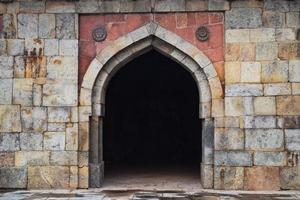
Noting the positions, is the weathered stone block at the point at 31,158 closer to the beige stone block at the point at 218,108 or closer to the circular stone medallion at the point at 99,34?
the circular stone medallion at the point at 99,34

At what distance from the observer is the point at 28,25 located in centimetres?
890

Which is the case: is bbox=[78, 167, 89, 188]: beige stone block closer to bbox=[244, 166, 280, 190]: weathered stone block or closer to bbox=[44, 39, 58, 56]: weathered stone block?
bbox=[44, 39, 58, 56]: weathered stone block

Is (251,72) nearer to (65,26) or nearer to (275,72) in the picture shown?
(275,72)

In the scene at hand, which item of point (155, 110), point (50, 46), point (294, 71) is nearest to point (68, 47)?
point (50, 46)

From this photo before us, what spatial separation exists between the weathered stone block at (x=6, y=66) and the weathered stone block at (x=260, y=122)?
4334 millimetres

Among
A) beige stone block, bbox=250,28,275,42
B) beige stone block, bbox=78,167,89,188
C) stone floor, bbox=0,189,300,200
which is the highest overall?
beige stone block, bbox=250,28,275,42

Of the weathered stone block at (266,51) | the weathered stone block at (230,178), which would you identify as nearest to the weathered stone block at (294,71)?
the weathered stone block at (266,51)

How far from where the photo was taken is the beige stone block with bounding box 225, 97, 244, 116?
341 inches

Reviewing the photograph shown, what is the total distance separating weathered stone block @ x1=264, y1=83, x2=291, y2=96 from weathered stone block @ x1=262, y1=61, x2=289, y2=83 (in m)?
0.08

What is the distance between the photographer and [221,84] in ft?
28.8

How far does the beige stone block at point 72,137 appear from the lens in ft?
28.7

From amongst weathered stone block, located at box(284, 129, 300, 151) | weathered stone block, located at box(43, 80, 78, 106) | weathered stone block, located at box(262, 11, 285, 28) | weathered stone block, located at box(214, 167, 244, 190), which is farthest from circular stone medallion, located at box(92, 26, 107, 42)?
weathered stone block, located at box(284, 129, 300, 151)

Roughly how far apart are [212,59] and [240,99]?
0.88 metres

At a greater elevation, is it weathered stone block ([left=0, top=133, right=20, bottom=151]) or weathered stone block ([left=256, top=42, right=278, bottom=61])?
weathered stone block ([left=256, top=42, right=278, bottom=61])
